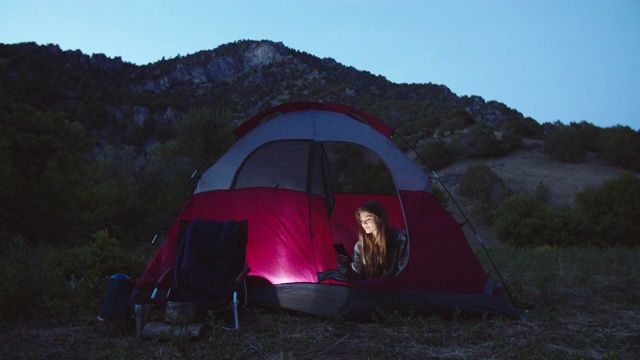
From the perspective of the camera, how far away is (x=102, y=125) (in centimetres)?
3941

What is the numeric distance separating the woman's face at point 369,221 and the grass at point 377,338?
1008 millimetres

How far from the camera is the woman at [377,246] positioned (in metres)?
5.20

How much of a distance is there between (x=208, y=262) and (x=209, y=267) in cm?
5

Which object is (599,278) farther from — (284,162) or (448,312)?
(284,162)

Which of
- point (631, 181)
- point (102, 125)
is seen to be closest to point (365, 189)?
point (631, 181)

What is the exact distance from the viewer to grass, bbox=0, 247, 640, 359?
139 inches

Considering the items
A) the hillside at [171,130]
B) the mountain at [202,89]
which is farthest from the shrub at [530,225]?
the mountain at [202,89]

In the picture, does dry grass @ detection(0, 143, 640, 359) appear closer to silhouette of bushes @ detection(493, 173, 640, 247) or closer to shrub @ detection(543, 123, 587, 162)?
silhouette of bushes @ detection(493, 173, 640, 247)

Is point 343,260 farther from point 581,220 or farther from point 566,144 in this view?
point 566,144

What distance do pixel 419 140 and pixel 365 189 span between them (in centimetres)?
1912

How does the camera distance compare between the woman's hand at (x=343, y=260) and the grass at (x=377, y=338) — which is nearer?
the grass at (x=377, y=338)

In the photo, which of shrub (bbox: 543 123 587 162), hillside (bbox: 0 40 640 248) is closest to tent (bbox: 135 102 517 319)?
hillside (bbox: 0 40 640 248)

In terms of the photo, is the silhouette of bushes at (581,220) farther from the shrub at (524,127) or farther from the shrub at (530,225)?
the shrub at (524,127)

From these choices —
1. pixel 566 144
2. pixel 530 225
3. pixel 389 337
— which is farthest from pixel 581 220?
pixel 389 337
